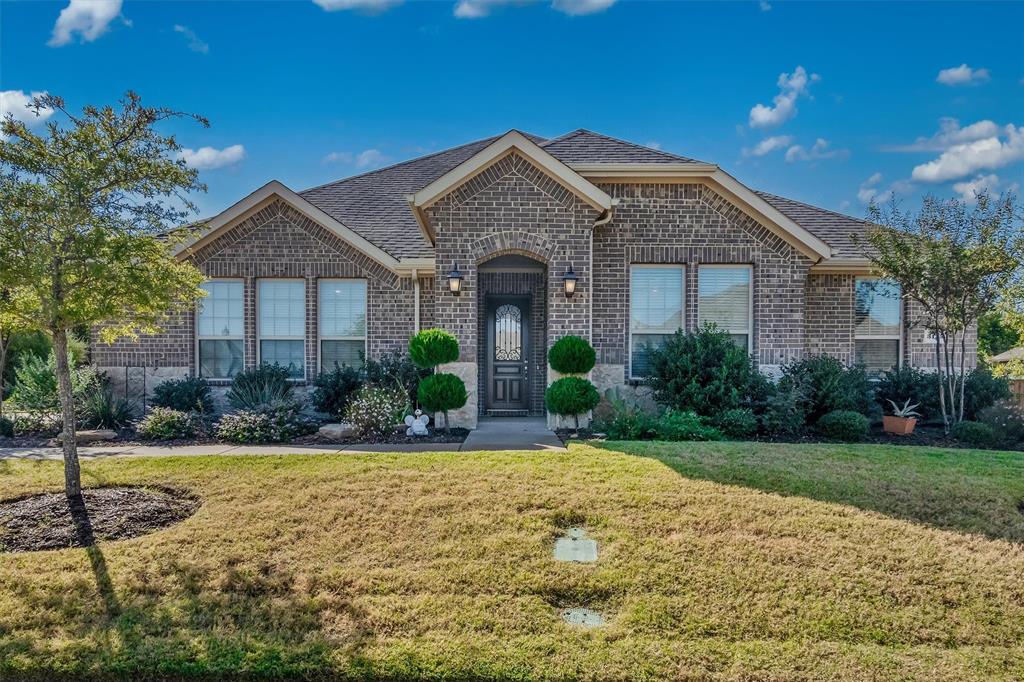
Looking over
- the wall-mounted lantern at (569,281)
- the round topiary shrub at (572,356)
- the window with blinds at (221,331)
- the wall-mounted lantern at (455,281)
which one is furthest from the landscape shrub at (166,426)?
the wall-mounted lantern at (569,281)

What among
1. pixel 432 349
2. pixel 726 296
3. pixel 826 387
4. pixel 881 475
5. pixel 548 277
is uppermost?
pixel 548 277

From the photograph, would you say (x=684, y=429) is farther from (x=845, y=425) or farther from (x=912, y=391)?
(x=912, y=391)

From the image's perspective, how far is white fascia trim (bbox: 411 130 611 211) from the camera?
33.5 ft

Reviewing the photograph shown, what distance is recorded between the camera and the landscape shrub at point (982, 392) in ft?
35.4

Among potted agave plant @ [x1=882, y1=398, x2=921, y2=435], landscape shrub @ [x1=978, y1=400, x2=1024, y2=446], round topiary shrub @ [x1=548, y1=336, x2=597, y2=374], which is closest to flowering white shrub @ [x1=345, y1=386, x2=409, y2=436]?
round topiary shrub @ [x1=548, y1=336, x2=597, y2=374]

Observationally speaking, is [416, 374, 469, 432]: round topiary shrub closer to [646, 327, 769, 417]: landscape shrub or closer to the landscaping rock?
the landscaping rock

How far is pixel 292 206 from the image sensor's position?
1173 cm

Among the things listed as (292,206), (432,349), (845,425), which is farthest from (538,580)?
(292,206)

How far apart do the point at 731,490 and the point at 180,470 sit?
260 inches

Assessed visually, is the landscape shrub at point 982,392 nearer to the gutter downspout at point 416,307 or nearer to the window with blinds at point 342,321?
the gutter downspout at point 416,307

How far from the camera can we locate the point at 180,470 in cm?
707

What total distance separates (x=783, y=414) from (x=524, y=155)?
6427 mm

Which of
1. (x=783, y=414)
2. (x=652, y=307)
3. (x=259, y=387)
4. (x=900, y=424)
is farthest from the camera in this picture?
(x=652, y=307)

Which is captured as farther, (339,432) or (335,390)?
(335,390)
